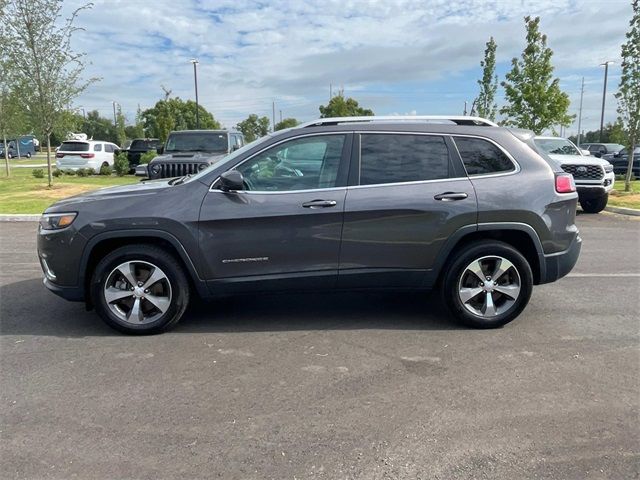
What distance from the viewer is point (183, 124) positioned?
49.8 m

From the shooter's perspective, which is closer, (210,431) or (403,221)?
(210,431)

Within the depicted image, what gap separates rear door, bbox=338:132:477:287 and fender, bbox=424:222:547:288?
0.14 ft

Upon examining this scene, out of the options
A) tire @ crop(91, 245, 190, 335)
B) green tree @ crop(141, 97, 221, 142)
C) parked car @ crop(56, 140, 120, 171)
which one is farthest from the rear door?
green tree @ crop(141, 97, 221, 142)

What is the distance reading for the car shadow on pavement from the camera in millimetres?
4684

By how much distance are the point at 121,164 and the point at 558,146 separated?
56.4ft

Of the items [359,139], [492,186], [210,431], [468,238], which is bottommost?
[210,431]

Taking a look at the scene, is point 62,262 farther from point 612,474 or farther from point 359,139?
point 612,474

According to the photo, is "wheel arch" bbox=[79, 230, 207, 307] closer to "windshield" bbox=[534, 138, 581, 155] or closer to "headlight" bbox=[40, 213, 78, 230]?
"headlight" bbox=[40, 213, 78, 230]

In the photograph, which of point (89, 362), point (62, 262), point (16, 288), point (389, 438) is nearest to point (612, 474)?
point (389, 438)

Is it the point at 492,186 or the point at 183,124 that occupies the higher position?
the point at 183,124

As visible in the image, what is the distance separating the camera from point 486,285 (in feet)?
15.1

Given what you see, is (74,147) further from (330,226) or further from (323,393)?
(323,393)

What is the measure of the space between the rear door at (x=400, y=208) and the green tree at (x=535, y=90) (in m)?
16.6

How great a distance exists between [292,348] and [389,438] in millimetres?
1420
